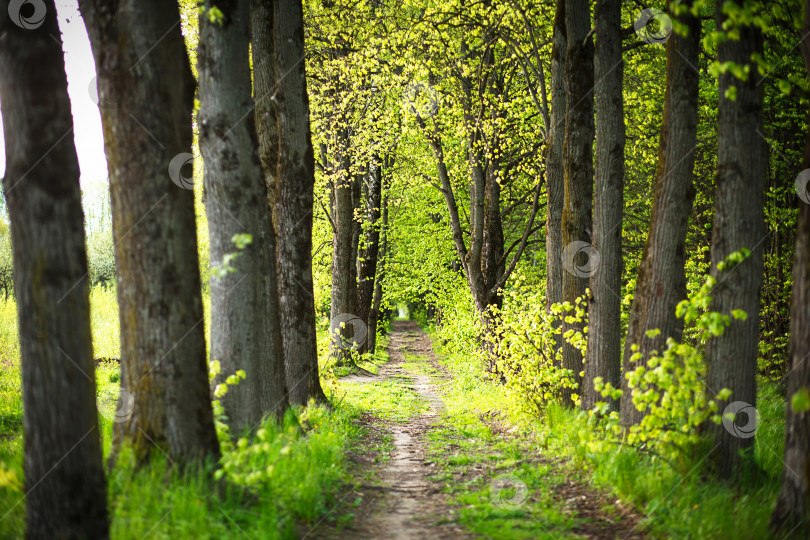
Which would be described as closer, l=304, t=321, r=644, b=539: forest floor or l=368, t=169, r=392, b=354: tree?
l=304, t=321, r=644, b=539: forest floor

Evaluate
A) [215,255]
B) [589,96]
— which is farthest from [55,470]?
[589,96]

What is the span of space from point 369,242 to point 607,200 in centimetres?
1352

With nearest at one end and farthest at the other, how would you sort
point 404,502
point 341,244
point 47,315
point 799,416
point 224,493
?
1. point 47,315
2. point 799,416
3. point 224,493
4. point 404,502
5. point 341,244

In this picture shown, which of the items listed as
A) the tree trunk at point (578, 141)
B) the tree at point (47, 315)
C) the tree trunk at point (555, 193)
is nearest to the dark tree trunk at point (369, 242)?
the tree trunk at point (555, 193)

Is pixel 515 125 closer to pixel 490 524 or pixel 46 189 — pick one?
pixel 490 524

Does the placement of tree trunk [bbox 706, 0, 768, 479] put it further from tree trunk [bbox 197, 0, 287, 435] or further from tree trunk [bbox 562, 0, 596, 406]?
tree trunk [bbox 197, 0, 287, 435]

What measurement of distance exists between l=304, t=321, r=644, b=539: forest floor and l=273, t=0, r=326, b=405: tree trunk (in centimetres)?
174

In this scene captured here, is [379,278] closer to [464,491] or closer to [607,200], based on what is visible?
[607,200]

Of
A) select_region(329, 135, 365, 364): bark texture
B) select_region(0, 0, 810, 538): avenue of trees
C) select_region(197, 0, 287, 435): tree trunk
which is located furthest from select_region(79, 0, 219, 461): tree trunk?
select_region(329, 135, 365, 364): bark texture

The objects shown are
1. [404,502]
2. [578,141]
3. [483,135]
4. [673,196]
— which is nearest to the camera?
[404,502]

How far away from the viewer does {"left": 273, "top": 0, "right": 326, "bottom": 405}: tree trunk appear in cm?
841

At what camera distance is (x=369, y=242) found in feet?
67.4

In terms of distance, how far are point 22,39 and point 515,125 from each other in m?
12.3

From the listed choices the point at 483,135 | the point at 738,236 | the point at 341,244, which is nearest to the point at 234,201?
the point at 738,236
